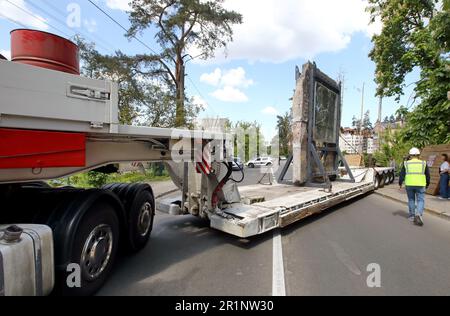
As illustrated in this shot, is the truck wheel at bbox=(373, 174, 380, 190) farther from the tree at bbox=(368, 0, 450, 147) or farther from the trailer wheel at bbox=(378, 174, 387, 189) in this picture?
the tree at bbox=(368, 0, 450, 147)

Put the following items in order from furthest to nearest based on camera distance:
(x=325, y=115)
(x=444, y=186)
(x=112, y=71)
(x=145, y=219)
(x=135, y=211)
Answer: (x=112, y=71)
(x=444, y=186)
(x=325, y=115)
(x=145, y=219)
(x=135, y=211)

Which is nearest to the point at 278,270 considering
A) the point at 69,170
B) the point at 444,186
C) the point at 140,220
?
the point at 140,220

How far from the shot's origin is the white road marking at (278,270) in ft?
11.5

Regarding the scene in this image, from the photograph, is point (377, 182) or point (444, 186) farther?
point (377, 182)

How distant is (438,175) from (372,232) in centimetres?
822

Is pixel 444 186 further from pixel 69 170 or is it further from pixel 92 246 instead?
pixel 69 170

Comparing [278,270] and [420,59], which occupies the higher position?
[420,59]

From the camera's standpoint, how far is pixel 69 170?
10.3 ft

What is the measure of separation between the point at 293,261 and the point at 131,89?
19.1m

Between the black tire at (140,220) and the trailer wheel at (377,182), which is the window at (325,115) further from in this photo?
the black tire at (140,220)

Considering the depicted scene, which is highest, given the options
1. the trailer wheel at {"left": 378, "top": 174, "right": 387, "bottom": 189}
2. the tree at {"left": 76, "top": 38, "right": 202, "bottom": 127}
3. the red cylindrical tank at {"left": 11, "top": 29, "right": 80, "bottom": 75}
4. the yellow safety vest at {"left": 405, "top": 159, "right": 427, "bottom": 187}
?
the tree at {"left": 76, "top": 38, "right": 202, "bottom": 127}

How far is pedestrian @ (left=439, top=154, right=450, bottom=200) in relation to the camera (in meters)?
11.1

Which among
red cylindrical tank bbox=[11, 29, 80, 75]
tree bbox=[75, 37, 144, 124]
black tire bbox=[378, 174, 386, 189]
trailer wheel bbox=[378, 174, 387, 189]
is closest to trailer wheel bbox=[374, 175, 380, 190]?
black tire bbox=[378, 174, 386, 189]

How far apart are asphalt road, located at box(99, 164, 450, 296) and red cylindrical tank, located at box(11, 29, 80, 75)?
2.52 metres
